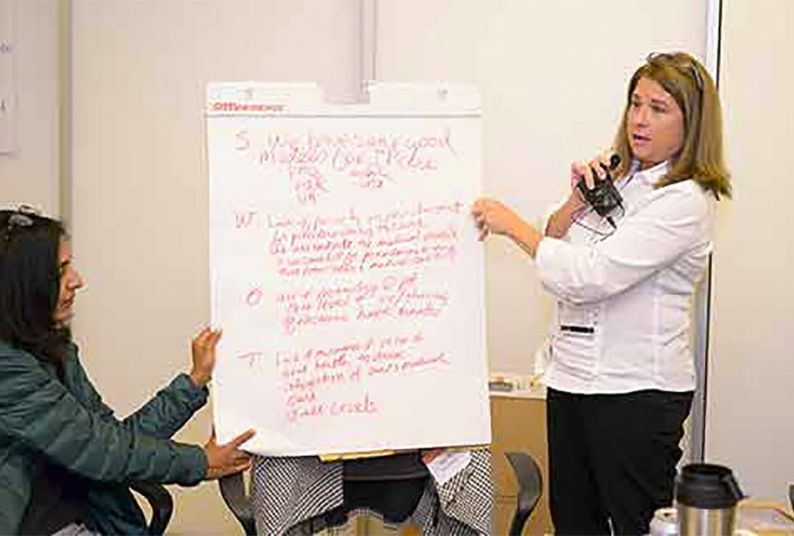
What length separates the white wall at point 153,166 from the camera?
3.16 meters

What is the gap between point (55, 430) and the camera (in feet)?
6.49

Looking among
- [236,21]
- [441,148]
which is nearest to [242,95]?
[441,148]

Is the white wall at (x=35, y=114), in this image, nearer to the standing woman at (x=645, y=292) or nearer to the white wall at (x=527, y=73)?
the white wall at (x=527, y=73)

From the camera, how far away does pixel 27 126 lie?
3189 mm

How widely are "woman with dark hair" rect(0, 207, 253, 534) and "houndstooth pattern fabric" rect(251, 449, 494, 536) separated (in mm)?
69

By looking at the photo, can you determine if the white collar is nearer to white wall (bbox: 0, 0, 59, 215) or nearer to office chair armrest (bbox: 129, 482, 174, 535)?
office chair armrest (bbox: 129, 482, 174, 535)

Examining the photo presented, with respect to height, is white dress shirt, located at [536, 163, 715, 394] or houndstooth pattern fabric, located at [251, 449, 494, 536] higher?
white dress shirt, located at [536, 163, 715, 394]

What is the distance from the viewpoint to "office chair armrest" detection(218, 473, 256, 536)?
2117 mm

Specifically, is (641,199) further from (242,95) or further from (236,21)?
(236,21)

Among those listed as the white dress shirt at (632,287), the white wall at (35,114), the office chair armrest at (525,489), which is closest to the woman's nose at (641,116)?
the white dress shirt at (632,287)

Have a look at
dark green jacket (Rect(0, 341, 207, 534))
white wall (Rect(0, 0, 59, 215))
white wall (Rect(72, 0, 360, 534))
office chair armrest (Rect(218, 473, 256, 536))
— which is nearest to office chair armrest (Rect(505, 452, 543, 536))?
office chair armrest (Rect(218, 473, 256, 536))

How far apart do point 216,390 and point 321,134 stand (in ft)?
1.71

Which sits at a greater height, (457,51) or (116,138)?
(457,51)

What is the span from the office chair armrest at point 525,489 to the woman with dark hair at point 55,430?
536 millimetres
